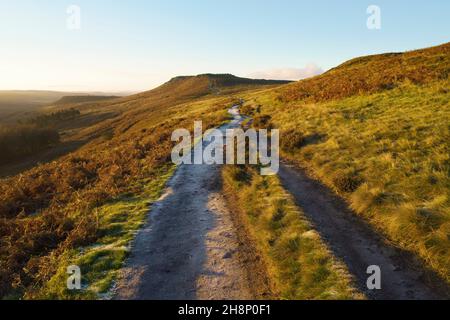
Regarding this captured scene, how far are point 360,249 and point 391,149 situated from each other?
8715mm

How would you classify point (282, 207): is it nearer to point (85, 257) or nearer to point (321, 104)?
point (85, 257)

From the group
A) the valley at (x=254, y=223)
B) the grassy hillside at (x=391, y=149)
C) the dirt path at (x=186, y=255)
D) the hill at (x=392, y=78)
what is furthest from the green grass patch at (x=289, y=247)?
the hill at (x=392, y=78)

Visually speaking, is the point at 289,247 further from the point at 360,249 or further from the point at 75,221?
the point at 75,221

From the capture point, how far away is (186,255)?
10.3 metres

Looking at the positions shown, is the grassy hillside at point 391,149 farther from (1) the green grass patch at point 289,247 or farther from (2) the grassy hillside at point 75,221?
(2) the grassy hillside at point 75,221

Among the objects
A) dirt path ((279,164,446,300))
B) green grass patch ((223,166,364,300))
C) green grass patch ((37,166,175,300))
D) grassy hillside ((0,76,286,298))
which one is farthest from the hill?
green grass patch ((37,166,175,300))

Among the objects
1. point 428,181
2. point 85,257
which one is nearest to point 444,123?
point 428,181

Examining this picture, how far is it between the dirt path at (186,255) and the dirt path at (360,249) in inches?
114

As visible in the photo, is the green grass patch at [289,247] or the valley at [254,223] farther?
the valley at [254,223]

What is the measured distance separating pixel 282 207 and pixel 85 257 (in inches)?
278

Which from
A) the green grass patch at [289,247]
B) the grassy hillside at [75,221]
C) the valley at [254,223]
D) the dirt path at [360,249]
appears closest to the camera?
the dirt path at [360,249]

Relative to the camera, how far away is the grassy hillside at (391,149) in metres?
10.4

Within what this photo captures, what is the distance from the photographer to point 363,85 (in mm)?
33969

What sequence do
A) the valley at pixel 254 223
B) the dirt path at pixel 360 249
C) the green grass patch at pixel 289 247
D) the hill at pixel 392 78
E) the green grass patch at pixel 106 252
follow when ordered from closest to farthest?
the dirt path at pixel 360 249, the green grass patch at pixel 289 247, the green grass patch at pixel 106 252, the valley at pixel 254 223, the hill at pixel 392 78
